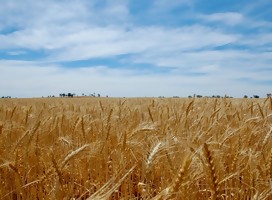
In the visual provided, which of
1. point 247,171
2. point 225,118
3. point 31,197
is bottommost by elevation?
point 31,197

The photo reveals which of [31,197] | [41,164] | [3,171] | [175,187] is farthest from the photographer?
[41,164]

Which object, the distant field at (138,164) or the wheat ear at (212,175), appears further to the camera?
the distant field at (138,164)

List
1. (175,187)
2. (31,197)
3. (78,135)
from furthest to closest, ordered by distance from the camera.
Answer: (78,135), (31,197), (175,187)

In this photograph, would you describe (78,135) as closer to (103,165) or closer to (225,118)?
(103,165)

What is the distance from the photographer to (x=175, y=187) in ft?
3.34

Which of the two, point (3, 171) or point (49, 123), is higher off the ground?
point (49, 123)

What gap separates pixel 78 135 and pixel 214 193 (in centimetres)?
203

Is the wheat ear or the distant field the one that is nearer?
the wheat ear

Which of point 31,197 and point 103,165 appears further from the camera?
point 103,165

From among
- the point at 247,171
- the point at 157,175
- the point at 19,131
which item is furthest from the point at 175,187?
the point at 19,131

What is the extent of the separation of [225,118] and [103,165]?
1.87 m

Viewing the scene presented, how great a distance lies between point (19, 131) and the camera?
9.67 feet

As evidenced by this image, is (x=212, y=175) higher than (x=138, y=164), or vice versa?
(x=212, y=175)

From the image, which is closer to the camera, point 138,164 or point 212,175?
point 212,175
